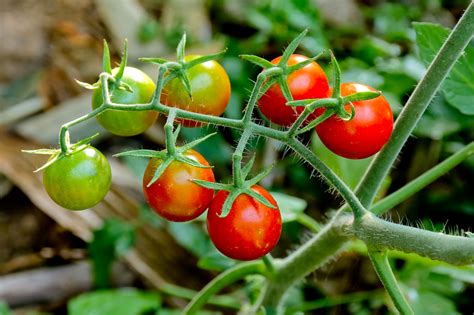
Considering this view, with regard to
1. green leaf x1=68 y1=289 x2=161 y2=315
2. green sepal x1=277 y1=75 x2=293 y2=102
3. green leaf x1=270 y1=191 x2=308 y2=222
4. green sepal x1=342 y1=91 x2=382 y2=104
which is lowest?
green leaf x1=68 y1=289 x2=161 y2=315

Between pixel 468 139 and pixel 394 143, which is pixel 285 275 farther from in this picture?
pixel 468 139

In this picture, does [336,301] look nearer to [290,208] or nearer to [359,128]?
[290,208]

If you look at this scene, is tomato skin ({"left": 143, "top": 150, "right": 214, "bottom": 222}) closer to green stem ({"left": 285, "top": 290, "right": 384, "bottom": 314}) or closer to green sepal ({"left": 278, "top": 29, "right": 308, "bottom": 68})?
green sepal ({"left": 278, "top": 29, "right": 308, "bottom": 68})

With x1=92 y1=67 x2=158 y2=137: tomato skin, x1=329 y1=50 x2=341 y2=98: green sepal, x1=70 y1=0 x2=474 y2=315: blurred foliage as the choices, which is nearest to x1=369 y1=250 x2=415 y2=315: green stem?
x1=329 y1=50 x2=341 y2=98: green sepal

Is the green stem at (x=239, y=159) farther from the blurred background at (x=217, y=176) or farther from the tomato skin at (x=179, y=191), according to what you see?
the blurred background at (x=217, y=176)

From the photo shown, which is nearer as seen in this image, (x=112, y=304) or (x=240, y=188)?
(x=240, y=188)

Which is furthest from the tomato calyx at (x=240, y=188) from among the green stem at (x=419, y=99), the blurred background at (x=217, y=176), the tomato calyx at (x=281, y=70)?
the blurred background at (x=217, y=176)

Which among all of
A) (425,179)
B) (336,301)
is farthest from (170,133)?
(336,301)
